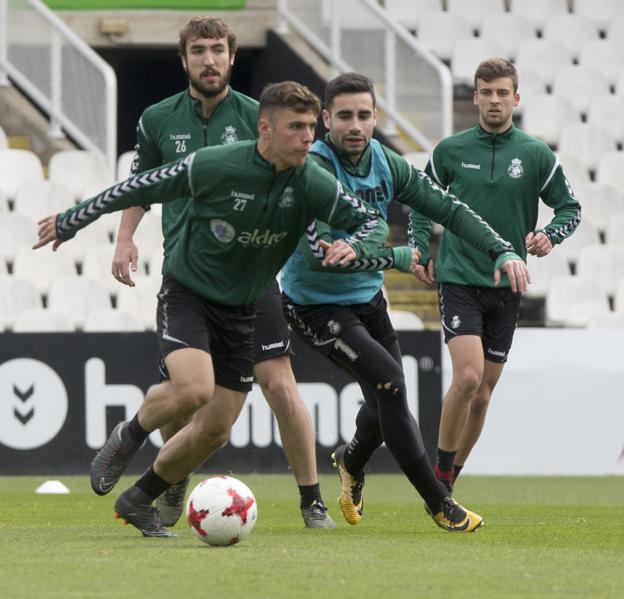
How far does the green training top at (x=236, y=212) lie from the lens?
6445mm

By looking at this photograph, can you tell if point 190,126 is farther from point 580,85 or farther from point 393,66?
point 580,85

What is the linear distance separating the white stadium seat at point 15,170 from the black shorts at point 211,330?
8373mm

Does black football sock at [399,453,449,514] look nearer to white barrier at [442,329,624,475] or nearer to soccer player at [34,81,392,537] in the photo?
soccer player at [34,81,392,537]

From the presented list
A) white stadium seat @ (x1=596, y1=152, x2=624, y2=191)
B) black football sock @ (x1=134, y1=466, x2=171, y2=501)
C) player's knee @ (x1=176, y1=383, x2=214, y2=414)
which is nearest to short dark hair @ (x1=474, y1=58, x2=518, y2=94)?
player's knee @ (x1=176, y1=383, x2=214, y2=414)

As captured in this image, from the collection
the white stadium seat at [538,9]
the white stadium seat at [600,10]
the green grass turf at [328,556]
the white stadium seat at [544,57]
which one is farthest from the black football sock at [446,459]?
the white stadium seat at [600,10]

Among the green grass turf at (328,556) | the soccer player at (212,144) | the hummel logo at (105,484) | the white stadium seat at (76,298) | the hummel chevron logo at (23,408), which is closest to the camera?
the green grass turf at (328,556)

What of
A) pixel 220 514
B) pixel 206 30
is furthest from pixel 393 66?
pixel 220 514

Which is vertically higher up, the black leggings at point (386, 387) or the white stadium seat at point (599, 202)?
the white stadium seat at point (599, 202)

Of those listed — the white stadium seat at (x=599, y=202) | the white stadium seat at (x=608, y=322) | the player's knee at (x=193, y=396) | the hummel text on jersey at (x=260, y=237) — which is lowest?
the white stadium seat at (x=608, y=322)

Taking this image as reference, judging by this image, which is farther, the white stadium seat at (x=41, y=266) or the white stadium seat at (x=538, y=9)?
the white stadium seat at (x=538, y=9)

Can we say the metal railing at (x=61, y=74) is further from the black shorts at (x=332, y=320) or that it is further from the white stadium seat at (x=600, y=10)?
the black shorts at (x=332, y=320)

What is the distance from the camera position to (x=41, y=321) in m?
13.2

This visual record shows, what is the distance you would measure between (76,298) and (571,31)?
7.77 meters

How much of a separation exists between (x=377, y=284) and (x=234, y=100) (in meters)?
1.15
